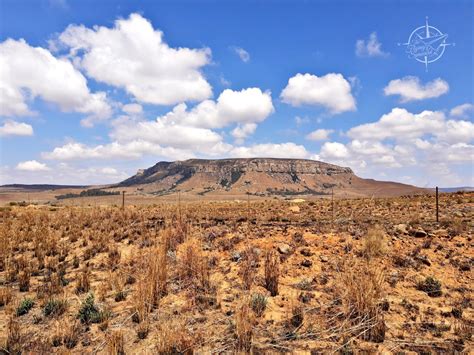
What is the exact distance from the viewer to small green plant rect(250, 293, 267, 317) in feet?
19.1

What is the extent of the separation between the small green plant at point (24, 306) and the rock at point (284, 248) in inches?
232

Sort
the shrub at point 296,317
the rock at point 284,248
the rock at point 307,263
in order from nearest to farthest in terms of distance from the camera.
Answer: the shrub at point 296,317 → the rock at point 307,263 → the rock at point 284,248

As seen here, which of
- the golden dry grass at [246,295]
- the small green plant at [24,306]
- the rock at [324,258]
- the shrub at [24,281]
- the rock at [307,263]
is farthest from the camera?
the rock at [324,258]

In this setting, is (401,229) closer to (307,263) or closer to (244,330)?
(307,263)

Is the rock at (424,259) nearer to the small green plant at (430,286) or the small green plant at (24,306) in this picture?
the small green plant at (430,286)

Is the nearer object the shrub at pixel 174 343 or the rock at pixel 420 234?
the shrub at pixel 174 343

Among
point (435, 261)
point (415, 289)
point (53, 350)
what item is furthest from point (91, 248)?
point (435, 261)

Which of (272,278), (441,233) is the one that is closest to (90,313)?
(272,278)

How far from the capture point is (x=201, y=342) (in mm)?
4590

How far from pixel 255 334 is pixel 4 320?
4.45 metres

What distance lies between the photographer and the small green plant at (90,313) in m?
5.61

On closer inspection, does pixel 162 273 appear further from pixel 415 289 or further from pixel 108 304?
pixel 415 289

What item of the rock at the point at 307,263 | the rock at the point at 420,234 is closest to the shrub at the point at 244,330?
the rock at the point at 307,263

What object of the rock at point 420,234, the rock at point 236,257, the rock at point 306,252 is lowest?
the rock at point 236,257
